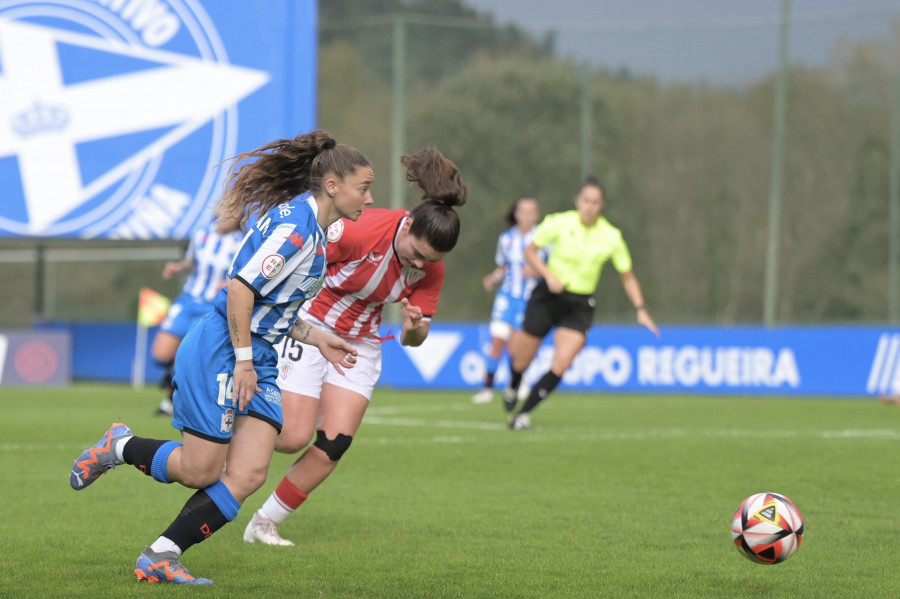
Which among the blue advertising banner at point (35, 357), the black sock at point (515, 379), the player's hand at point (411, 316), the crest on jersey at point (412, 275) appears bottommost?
the blue advertising banner at point (35, 357)

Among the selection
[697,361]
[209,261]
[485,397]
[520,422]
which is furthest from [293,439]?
[697,361]

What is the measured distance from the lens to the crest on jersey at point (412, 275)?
6137mm

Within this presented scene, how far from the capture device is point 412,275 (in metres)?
6.18

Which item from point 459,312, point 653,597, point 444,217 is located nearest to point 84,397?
point 459,312

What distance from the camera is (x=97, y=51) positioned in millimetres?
17828

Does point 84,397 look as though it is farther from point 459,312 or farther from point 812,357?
point 812,357

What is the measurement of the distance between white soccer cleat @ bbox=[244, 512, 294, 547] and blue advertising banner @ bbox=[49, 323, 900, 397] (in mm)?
11944

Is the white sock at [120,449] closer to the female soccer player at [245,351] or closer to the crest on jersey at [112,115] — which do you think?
the female soccer player at [245,351]

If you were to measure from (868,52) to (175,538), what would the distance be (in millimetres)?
19280

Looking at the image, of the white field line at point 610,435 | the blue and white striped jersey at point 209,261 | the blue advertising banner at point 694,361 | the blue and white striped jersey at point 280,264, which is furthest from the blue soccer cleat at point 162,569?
the blue advertising banner at point 694,361

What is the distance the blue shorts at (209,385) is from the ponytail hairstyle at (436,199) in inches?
43.5

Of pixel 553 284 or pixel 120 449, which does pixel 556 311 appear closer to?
pixel 553 284

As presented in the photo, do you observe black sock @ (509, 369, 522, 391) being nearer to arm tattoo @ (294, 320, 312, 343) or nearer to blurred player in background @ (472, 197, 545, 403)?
blurred player in background @ (472, 197, 545, 403)

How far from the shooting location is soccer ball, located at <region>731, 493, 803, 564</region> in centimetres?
515
